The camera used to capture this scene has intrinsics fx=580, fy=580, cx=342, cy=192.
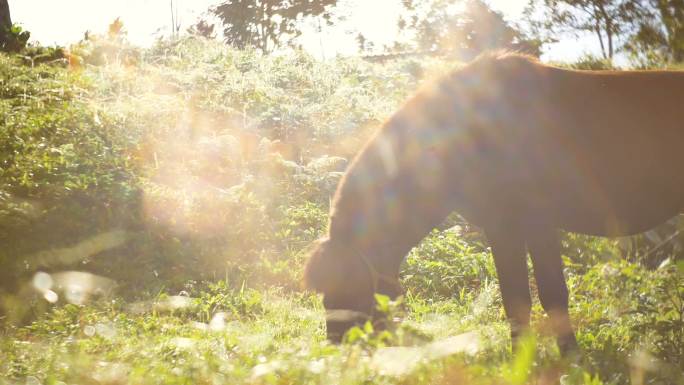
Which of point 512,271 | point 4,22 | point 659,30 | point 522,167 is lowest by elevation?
point 512,271

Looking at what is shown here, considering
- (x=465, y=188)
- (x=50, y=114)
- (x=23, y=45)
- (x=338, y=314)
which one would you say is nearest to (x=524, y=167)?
(x=465, y=188)

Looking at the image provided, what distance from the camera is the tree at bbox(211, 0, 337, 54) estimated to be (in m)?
21.6

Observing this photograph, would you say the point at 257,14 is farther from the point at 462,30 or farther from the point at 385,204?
the point at 385,204

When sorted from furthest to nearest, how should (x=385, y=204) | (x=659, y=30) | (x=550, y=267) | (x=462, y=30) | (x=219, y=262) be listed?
(x=462, y=30) < (x=219, y=262) < (x=659, y=30) < (x=550, y=267) < (x=385, y=204)

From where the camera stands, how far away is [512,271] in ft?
12.4

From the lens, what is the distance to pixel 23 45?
10.5 m

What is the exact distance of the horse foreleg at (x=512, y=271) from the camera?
3.76m

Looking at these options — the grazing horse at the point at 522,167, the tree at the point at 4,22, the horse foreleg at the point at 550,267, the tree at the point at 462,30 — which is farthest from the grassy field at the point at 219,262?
the tree at the point at 462,30

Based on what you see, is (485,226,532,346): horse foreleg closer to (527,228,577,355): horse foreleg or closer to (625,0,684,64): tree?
(527,228,577,355): horse foreleg

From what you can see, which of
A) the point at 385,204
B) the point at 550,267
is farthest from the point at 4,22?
the point at 550,267

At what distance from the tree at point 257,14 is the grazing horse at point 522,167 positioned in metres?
18.3

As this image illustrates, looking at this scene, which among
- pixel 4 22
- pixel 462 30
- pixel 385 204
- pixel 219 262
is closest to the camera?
pixel 385 204

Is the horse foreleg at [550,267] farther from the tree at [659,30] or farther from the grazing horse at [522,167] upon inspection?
the tree at [659,30]

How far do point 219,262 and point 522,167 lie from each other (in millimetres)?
3607
